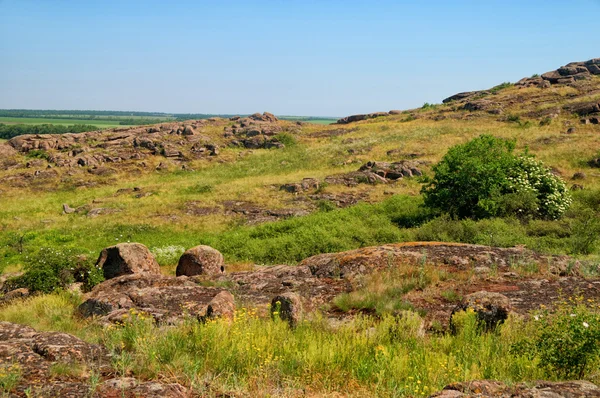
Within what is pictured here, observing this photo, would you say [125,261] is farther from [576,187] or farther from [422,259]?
[576,187]

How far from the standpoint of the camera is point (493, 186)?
70.5 feet

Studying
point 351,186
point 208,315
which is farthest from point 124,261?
point 351,186

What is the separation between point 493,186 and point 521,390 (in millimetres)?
19548

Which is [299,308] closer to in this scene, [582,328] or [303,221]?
[582,328]

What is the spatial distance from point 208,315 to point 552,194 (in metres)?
20.8

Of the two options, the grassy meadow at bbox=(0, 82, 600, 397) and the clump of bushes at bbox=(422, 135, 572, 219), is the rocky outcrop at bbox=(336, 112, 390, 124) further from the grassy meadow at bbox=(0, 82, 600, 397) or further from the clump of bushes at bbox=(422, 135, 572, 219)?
the clump of bushes at bbox=(422, 135, 572, 219)

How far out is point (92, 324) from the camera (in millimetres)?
7648

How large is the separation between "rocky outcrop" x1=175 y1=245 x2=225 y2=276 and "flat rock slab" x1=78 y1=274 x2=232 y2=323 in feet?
6.02

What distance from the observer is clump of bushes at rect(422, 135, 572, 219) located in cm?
2097

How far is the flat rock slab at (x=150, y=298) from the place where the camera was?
859cm

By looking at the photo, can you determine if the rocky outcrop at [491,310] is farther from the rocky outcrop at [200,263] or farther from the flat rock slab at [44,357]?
the rocky outcrop at [200,263]

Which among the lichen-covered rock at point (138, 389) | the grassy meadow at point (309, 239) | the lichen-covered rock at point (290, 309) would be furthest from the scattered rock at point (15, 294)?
the lichen-covered rock at point (138, 389)

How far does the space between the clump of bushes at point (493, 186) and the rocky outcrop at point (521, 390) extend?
18.1 m

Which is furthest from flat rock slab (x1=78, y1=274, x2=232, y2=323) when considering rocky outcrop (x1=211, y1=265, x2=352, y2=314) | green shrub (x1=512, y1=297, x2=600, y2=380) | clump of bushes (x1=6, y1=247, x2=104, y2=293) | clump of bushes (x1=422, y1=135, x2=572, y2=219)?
clump of bushes (x1=422, y1=135, x2=572, y2=219)
